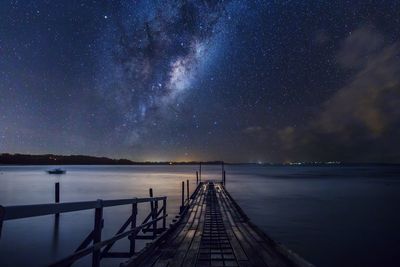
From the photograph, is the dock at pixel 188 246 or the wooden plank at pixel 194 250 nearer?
the dock at pixel 188 246

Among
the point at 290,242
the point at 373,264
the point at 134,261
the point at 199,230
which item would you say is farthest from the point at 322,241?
the point at 134,261

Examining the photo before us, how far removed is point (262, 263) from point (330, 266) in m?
10.8

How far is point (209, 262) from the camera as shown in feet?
25.5

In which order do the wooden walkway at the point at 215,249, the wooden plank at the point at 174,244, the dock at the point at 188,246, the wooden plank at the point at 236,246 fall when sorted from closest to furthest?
the dock at the point at 188,246 → the wooden walkway at the point at 215,249 → the wooden plank at the point at 174,244 → the wooden plank at the point at 236,246

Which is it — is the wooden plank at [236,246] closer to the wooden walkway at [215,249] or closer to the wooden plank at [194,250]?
the wooden walkway at [215,249]

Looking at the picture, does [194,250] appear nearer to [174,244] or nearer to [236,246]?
[174,244]

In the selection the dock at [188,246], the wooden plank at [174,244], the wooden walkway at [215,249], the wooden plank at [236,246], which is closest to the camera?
the dock at [188,246]

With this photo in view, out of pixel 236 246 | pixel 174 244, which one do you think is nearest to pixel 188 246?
pixel 174 244

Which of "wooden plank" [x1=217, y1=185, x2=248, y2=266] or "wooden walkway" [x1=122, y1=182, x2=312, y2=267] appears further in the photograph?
"wooden plank" [x1=217, y1=185, x2=248, y2=266]

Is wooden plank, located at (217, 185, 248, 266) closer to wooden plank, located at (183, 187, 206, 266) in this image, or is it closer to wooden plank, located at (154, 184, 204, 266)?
wooden plank, located at (183, 187, 206, 266)

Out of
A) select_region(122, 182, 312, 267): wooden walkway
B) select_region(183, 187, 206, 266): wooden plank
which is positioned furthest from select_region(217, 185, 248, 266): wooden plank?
select_region(183, 187, 206, 266): wooden plank

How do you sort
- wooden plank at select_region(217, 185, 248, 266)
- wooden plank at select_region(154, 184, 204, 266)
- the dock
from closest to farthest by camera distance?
1. the dock
2. wooden plank at select_region(154, 184, 204, 266)
3. wooden plank at select_region(217, 185, 248, 266)

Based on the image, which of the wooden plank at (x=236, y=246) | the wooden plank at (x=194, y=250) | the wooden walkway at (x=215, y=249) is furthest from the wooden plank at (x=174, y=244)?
the wooden plank at (x=236, y=246)

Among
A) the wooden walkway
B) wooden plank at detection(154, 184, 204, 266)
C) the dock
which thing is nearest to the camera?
the dock
